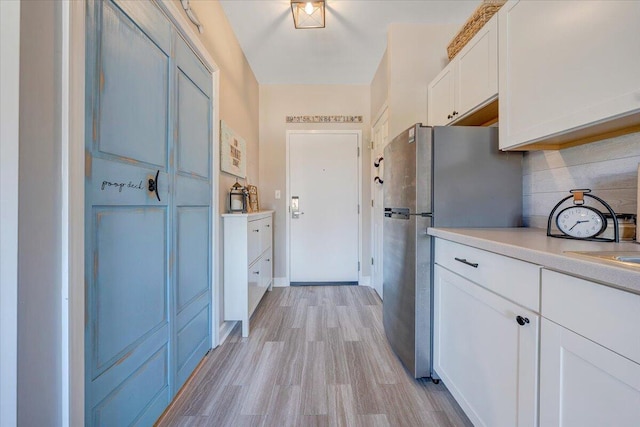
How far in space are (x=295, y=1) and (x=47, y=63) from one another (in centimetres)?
174

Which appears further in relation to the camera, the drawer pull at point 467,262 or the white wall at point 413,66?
the white wall at point 413,66

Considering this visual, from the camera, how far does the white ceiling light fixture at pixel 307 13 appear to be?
6.17 feet

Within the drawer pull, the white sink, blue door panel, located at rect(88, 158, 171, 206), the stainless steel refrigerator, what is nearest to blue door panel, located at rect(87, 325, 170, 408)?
blue door panel, located at rect(88, 158, 171, 206)

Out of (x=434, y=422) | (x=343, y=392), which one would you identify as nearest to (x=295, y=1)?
(x=343, y=392)

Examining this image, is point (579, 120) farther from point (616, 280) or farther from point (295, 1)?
point (295, 1)

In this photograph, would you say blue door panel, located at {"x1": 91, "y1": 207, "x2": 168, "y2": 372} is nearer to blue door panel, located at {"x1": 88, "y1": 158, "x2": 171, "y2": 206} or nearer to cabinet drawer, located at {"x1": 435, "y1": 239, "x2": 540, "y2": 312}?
blue door panel, located at {"x1": 88, "y1": 158, "x2": 171, "y2": 206}

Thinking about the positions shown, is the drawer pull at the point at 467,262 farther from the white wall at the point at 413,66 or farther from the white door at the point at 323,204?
→ the white door at the point at 323,204

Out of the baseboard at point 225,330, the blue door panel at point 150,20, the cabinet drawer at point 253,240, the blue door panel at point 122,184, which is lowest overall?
the baseboard at point 225,330

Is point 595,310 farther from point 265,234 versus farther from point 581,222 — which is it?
point 265,234

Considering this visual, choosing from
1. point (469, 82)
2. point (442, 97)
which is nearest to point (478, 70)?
point (469, 82)

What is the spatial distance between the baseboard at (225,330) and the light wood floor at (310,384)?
0.04 metres

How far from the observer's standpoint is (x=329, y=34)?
2250 millimetres

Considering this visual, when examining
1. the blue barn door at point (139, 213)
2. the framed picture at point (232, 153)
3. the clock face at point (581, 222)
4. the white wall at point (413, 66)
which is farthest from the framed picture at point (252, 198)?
the clock face at point (581, 222)

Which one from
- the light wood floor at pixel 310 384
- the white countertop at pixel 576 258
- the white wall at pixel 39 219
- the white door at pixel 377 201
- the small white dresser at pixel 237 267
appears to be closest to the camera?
the white countertop at pixel 576 258
